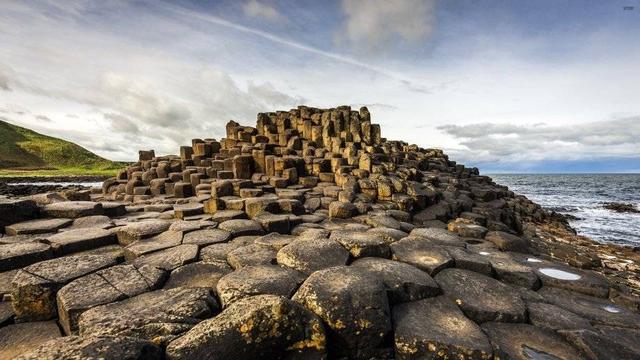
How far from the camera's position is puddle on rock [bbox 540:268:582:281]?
177 inches

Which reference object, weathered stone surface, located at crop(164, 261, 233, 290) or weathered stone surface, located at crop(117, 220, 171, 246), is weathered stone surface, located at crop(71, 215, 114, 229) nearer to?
weathered stone surface, located at crop(117, 220, 171, 246)

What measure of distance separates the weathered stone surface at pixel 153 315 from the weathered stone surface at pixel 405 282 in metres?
1.95

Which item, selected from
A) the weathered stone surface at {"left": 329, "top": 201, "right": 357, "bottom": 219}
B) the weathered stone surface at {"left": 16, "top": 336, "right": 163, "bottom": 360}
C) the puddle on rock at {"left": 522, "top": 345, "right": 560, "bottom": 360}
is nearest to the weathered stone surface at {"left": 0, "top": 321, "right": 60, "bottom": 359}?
the weathered stone surface at {"left": 16, "top": 336, "right": 163, "bottom": 360}

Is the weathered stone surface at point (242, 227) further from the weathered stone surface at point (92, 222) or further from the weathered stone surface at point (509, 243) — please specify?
the weathered stone surface at point (509, 243)

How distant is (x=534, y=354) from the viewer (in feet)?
9.11

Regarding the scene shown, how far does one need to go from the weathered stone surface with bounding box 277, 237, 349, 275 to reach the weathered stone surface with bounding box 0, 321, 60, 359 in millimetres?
2560

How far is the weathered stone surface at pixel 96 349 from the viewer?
1946 millimetres

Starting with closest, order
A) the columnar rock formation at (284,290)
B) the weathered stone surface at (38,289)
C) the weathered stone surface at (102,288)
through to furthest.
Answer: the columnar rock formation at (284,290) < the weathered stone surface at (102,288) < the weathered stone surface at (38,289)

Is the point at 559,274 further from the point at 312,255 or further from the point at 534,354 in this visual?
the point at 312,255

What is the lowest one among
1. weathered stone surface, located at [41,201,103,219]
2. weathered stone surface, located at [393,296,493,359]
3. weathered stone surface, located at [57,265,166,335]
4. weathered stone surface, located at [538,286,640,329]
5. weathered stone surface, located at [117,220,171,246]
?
weathered stone surface, located at [538,286,640,329]

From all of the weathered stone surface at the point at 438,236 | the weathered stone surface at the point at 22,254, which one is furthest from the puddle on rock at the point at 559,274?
the weathered stone surface at the point at 22,254

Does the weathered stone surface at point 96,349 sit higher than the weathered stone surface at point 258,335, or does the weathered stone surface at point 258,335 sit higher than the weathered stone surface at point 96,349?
the weathered stone surface at point 96,349

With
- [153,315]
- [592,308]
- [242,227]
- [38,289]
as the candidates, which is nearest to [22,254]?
[38,289]

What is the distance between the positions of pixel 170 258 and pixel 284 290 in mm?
2148
